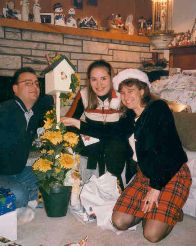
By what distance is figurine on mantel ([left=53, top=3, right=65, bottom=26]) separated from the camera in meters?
3.54

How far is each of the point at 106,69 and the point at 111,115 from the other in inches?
12.8

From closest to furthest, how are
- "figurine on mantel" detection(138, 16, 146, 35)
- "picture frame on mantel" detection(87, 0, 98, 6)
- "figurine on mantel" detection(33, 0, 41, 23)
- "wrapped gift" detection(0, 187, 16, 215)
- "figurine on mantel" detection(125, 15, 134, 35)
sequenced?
"wrapped gift" detection(0, 187, 16, 215), "figurine on mantel" detection(33, 0, 41, 23), "picture frame on mantel" detection(87, 0, 98, 6), "figurine on mantel" detection(125, 15, 134, 35), "figurine on mantel" detection(138, 16, 146, 35)

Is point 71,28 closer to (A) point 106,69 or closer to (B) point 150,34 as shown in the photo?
Result: (B) point 150,34

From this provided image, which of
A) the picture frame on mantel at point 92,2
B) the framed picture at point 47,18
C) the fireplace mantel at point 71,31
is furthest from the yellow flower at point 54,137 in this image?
the picture frame on mantel at point 92,2

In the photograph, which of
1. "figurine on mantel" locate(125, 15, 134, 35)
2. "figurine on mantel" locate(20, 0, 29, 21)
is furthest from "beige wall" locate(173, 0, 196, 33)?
"figurine on mantel" locate(20, 0, 29, 21)

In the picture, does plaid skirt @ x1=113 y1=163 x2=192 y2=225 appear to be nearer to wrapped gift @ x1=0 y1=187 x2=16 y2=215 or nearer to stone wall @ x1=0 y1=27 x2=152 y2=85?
wrapped gift @ x1=0 y1=187 x2=16 y2=215

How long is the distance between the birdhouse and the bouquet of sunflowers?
173mm

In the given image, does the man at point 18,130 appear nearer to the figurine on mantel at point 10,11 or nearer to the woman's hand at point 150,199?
the woman's hand at point 150,199

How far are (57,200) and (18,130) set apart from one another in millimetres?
524

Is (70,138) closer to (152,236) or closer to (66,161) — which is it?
(66,161)

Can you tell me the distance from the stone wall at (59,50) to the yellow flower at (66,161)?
1.50 m

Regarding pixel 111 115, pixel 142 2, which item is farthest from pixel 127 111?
pixel 142 2

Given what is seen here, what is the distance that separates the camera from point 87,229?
207cm

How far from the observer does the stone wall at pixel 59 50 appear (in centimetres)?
331
